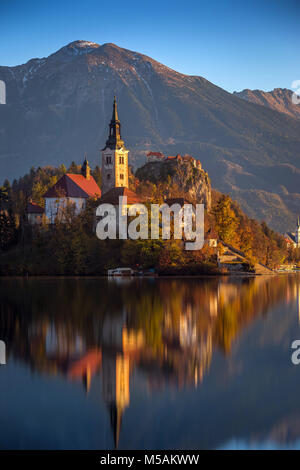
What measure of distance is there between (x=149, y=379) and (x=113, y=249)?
61.8m

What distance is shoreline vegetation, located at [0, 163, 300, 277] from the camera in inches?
3105

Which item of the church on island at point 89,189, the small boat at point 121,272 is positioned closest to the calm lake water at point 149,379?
the small boat at point 121,272

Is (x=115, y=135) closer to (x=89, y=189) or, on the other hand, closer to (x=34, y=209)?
(x=89, y=189)

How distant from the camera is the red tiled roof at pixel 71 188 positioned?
99.1 m

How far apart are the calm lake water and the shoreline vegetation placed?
40060 mm

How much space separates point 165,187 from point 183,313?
69.6 meters

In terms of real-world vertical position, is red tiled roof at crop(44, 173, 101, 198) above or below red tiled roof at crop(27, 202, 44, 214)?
above

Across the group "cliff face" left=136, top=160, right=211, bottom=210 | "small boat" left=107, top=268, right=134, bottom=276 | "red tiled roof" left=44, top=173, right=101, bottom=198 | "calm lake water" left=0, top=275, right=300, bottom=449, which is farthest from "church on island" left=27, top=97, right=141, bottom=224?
"calm lake water" left=0, top=275, right=300, bottom=449

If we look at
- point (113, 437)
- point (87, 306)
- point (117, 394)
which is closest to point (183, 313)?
point (87, 306)

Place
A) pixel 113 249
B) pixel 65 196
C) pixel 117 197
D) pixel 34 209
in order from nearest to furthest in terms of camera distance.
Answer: pixel 113 249 → pixel 117 197 → pixel 65 196 → pixel 34 209

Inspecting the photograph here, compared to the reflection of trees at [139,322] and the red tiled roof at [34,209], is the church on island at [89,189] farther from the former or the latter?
the reflection of trees at [139,322]

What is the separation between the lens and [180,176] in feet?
363

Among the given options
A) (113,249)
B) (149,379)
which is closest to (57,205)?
(113,249)

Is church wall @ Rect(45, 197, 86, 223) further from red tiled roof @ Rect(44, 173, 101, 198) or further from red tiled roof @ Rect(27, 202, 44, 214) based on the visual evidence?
red tiled roof @ Rect(27, 202, 44, 214)
